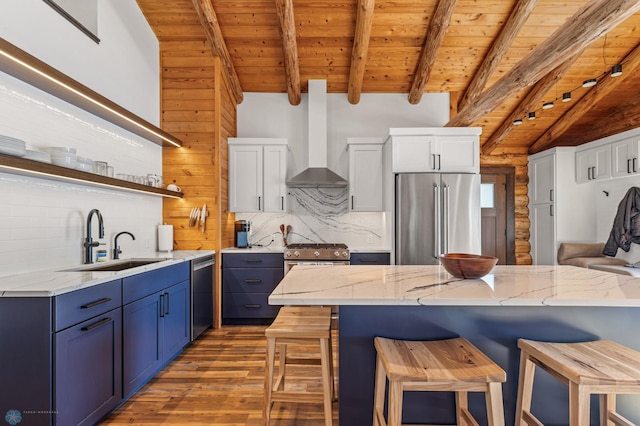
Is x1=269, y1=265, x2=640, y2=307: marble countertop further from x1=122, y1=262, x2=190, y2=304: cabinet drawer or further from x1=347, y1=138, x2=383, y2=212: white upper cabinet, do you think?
x1=347, y1=138, x2=383, y2=212: white upper cabinet

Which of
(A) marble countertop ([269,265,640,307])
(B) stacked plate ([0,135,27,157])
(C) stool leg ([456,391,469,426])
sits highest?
(B) stacked plate ([0,135,27,157])

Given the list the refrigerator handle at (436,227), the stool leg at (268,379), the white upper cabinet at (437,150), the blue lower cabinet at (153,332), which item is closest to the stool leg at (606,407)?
the stool leg at (268,379)

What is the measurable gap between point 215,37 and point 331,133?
183cm

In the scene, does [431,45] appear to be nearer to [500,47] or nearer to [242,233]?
[500,47]

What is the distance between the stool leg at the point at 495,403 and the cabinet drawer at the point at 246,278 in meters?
2.90

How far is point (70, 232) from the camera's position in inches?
99.1

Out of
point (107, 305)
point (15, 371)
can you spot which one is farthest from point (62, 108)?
point (15, 371)

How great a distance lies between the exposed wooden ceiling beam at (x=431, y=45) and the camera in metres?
3.39

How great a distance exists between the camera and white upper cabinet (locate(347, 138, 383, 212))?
4.30m

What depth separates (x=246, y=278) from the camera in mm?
3912

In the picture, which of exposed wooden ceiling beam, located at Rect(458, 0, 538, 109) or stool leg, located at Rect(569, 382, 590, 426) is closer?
stool leg, located at Rect(569, 382, 590, 426)

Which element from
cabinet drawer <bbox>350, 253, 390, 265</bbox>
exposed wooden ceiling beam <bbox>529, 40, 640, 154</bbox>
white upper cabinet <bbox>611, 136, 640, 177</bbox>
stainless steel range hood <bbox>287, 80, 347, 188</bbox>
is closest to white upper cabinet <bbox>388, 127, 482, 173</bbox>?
stainless steel range hood <bbox>287, 80, 347, 188</bbox>

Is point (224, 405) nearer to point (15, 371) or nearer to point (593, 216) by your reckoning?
point (15, 371)

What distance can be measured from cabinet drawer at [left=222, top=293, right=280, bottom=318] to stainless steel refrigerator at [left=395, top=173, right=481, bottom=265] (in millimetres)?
1593
